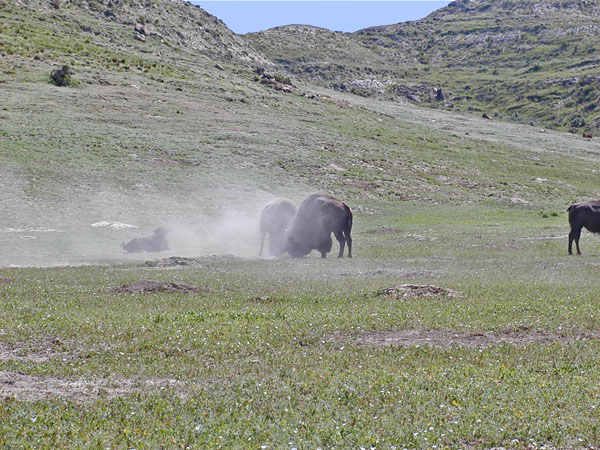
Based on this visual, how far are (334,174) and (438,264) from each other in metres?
42.2

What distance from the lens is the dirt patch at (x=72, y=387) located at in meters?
10.2

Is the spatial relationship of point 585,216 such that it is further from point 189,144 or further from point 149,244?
point 189,144

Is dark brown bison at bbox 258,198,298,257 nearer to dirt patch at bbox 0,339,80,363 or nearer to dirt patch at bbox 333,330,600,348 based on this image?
dirt patch at bbox 333,330,600,348

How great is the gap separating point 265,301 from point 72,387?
915cm

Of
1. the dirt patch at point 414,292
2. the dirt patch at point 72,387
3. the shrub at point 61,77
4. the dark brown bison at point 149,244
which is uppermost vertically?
the shrub at point 61,77

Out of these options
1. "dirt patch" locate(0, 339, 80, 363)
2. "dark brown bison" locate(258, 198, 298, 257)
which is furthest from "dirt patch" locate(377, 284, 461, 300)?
"dark brown bison" locate(258, 198, 298, 257)

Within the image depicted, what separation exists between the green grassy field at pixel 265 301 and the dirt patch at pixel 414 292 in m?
0.10

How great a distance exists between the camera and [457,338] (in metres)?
14.4

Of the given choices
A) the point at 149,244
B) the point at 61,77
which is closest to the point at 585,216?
the point at 149,244

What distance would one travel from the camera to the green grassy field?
9.05 m

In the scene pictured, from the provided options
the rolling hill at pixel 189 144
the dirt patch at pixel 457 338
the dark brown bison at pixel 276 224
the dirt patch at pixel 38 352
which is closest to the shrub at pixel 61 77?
the rolling hill at pixel 189 144

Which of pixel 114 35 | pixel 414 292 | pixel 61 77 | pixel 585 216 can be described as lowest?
pixel 414 292

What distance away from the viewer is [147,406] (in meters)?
9.59

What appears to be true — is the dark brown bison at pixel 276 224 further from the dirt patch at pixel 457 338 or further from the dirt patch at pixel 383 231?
the dirt patch at pixel 457 338
